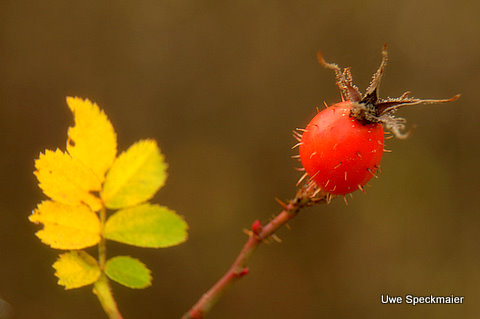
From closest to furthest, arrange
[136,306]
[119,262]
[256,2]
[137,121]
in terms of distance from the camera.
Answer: [119,262] → [136,306] → [137,121] → [256,2]

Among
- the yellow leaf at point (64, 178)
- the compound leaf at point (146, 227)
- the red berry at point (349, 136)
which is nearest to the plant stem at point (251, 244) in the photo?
the red berry at point (349, 136)

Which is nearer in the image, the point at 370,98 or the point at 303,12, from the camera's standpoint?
the point at 370,98

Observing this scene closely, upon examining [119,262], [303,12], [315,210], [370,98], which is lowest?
[119,262]

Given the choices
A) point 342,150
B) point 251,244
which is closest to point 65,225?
point 251,244

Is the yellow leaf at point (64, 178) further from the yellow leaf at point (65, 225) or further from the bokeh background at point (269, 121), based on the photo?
the bokeh background at point (269, 121)

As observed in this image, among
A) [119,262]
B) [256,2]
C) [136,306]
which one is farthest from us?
[256,2]

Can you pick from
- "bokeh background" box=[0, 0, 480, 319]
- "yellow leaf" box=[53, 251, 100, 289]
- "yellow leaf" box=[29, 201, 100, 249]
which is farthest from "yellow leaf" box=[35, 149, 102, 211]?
"bokeh background" box=[0, 0, 480, 319]

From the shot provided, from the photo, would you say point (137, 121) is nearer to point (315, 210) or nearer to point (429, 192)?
point (315, 210)

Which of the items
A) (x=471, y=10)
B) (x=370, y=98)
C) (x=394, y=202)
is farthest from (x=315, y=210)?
(x=370, y=98)
